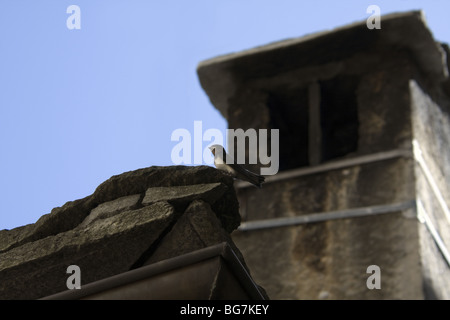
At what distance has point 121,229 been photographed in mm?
2613

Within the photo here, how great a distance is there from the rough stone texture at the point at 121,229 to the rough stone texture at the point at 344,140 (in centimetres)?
560

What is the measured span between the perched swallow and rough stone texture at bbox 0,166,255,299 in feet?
7.38

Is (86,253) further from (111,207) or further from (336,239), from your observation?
(336,239)

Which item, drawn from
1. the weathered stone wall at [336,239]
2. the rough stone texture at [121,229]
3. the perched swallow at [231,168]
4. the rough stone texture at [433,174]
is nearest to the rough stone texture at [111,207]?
the rough stone texture at [121,229]

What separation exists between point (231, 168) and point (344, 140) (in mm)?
5319

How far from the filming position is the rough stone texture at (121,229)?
2.57 m

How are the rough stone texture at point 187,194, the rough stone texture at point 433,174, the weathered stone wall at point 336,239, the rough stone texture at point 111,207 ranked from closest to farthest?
the rough stone texture at point 187,194 < the rough stone texture at point 111,207 < the weathered stone wall at point 336,239 < the rough stone texture at point 433,174

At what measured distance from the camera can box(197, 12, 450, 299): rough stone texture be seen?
28.1 ft

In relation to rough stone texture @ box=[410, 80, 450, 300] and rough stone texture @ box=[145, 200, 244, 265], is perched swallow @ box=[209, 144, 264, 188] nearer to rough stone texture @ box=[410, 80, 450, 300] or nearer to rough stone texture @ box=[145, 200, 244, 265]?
rough stone texture @ box=[145, 200, 244, 265]

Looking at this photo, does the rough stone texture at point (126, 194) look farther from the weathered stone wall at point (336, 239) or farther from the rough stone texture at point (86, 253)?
the weathered stone wall at point (336, 239)

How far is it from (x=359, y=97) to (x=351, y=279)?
2.38m

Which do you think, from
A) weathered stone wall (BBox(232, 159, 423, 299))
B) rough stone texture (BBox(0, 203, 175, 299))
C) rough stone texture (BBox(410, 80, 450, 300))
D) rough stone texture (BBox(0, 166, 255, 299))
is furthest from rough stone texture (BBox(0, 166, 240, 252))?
rough stone texture (BBox(410, 80, 450, 300))

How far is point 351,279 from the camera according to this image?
8.48m
